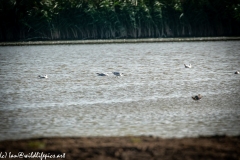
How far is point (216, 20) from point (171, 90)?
5433 cm

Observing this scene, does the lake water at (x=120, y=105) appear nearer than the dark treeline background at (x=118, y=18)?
Yes

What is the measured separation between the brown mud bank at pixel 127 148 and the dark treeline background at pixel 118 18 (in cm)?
6250

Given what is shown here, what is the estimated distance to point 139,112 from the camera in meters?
16.2

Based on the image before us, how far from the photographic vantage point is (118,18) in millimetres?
74688

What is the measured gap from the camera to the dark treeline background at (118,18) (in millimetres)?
74000

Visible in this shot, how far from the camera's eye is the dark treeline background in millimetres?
74000

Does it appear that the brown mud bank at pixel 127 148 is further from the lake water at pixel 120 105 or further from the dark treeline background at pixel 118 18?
the dark treeline background at pixel 118 18

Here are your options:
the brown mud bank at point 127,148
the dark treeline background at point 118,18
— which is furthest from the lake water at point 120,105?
the dark treeline background at point 118,18

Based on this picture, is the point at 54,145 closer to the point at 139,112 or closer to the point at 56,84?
the point at 139,112

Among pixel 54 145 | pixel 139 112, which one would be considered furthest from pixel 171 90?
pixel 54 145

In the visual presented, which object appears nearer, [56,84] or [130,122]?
[130,122]

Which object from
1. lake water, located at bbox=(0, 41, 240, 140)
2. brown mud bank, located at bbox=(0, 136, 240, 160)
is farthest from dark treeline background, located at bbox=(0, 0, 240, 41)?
brown mud bank, located at bbox=(0, 136, 240, 160)

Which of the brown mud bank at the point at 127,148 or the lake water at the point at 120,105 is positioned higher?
the brown mud bank at the point at 127,148

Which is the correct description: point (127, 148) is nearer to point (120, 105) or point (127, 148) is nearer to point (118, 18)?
point (120, 105)
